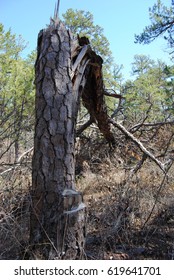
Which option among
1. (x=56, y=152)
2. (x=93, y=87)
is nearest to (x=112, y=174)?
(x=93, y=87)

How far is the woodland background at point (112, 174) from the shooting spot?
118 inches

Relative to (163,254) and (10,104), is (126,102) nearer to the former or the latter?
(10,104)

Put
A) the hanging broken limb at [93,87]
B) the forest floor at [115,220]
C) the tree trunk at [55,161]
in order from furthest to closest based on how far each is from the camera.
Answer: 1. the hanging broken limb at [93,87]
2. the forest floor at [115,220]
3. the tree trunk at [55,161]

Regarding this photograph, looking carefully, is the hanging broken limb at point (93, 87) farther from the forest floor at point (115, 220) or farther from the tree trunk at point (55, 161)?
the forest floor at point (115, 220)

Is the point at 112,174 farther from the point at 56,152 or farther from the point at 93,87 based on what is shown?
the point at 56,152

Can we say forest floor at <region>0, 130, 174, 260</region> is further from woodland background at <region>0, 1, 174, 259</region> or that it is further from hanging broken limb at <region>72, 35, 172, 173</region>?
hanging broken limb at <region>72, 35, 172, 173</region>

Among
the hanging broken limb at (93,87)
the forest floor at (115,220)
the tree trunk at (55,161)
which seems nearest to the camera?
the tree trunk at (55,161)

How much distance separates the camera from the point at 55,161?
2762 millimetres

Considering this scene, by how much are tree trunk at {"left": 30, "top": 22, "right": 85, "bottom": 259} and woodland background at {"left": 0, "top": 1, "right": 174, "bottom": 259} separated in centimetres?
21

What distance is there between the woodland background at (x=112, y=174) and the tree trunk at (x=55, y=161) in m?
0.21

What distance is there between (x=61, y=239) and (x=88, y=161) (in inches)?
142

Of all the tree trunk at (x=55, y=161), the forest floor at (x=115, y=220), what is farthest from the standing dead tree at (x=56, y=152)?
the forest floor at (x=115, y=220)

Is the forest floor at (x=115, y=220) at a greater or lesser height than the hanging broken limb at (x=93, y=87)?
lesser

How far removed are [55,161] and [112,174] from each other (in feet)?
9.55
